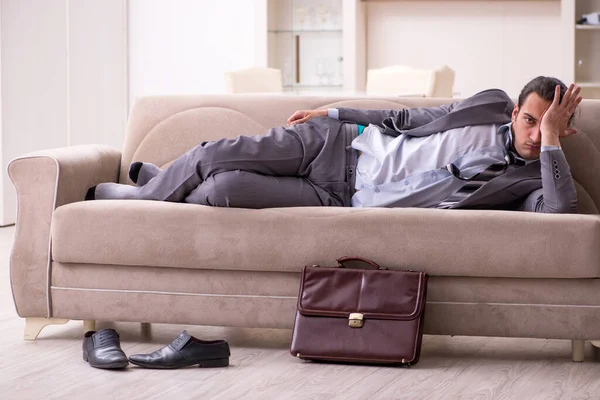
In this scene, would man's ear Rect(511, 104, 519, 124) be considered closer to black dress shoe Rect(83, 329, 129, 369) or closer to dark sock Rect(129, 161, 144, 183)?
dark sock Rect(129, 161, 144, 183)

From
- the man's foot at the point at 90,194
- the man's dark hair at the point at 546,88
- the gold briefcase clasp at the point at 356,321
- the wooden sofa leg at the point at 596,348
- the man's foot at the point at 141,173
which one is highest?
the man's dark hair at the point at 546,88

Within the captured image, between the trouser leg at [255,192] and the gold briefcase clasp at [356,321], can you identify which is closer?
the gold briefcase clasp at [356,321]

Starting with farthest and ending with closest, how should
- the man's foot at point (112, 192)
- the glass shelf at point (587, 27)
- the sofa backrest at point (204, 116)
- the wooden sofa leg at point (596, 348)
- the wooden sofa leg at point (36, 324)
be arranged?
the glass shelf at point (587, 27), the sofa backrest at point (204, 116), the man's foot at point (112, 192), the wooden sofa leg at point (36, 324), the wooden sofa leg at point (596, 348)

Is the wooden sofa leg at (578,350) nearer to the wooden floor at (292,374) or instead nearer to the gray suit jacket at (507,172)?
the wooden floor at (292,374)

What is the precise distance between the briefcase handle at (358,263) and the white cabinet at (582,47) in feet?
15.3

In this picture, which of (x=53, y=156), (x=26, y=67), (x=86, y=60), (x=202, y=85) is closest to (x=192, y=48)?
(x=202, y=85)

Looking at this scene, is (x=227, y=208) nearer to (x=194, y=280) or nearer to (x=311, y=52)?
(x=194, y=280)

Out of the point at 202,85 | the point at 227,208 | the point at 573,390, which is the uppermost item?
the point at 202,85

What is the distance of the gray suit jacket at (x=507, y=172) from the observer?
278cm

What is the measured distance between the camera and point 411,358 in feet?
8.48

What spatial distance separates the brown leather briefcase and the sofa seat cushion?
8cm

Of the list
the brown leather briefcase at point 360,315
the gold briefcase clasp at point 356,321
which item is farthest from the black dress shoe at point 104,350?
the gold briefcase clasp at point 356,321

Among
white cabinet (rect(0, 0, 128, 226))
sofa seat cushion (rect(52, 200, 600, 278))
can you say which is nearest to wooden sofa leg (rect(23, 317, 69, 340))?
sofa seat cushion (rect(52, 200, 600, 278))

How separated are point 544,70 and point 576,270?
4.80 metres
